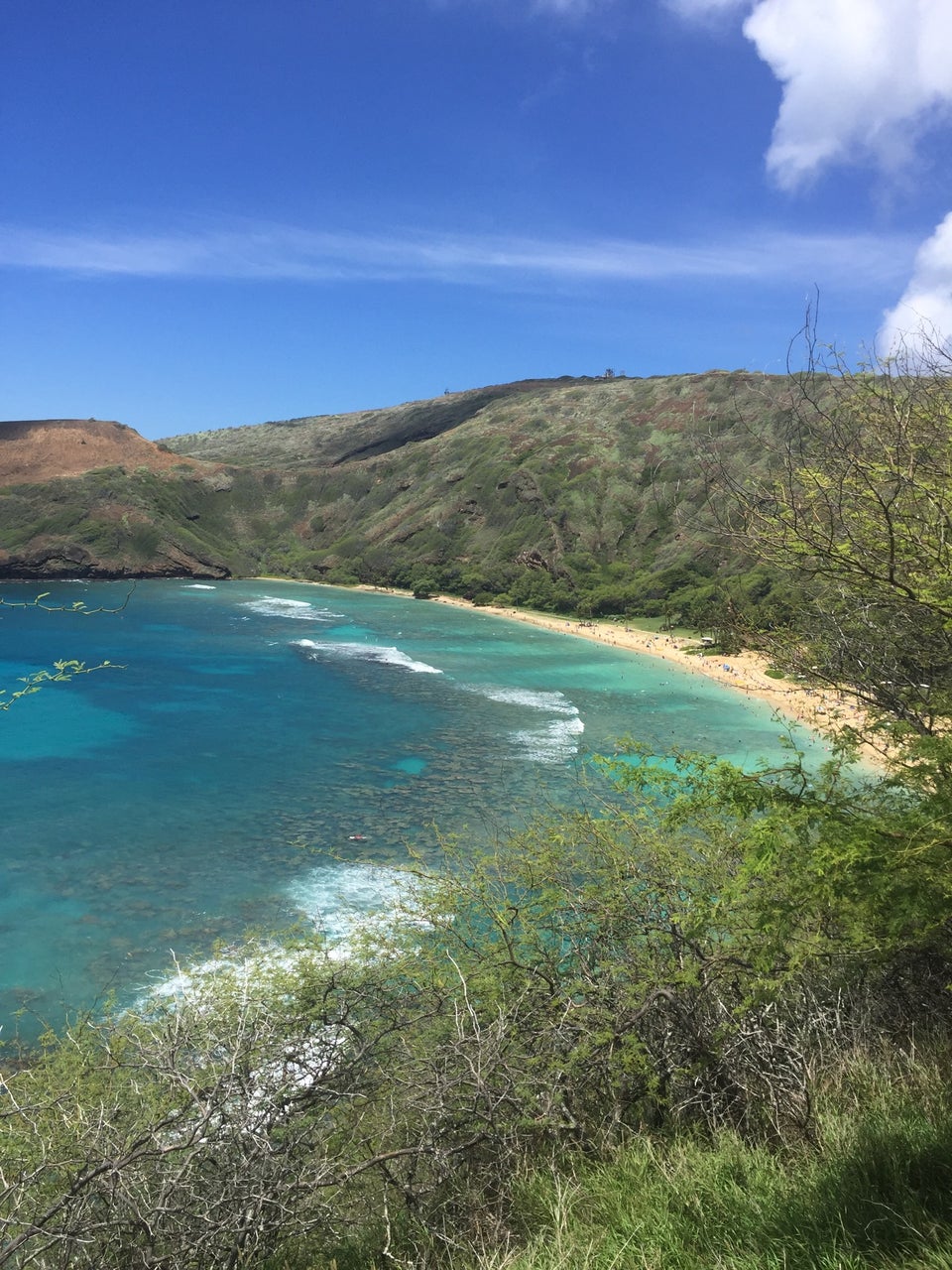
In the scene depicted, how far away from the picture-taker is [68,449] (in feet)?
554

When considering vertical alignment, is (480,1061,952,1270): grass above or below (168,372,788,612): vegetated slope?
below

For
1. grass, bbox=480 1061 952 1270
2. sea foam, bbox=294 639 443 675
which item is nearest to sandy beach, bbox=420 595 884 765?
sea foam, bbox=294 639 443 675

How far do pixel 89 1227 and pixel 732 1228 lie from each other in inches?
160

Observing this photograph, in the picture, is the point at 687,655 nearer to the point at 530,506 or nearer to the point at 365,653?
the point at 365,653

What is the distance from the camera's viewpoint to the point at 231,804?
33688 mm

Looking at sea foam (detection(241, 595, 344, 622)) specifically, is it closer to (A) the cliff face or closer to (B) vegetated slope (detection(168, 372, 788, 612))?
(B) vegetated slope (detection(168, 372, 788, 612))

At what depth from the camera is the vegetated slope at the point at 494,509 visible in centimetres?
12381

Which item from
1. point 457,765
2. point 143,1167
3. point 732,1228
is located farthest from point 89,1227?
point 457,765

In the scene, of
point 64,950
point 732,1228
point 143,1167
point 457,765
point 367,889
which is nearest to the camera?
point 732,1228

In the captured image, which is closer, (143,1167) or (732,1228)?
(732,1228)

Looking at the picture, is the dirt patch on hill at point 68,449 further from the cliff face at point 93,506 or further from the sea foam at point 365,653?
the sea foam at point 365,653

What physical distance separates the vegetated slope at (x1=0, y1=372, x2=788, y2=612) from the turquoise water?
4193 cm

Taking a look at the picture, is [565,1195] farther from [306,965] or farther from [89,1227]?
[306,965]

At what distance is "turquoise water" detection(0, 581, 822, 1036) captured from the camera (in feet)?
76.6
